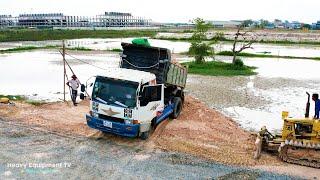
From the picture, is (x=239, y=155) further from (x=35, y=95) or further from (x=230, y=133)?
(x=35, y=95)

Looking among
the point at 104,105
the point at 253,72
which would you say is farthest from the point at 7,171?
the point at 253,72

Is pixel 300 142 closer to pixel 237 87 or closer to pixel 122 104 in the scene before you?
pixel 122 104

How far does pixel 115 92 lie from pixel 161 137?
7.99 ft

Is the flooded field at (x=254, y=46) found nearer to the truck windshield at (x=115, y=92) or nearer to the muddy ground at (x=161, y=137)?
the muddy ground at (x=161, y=137)

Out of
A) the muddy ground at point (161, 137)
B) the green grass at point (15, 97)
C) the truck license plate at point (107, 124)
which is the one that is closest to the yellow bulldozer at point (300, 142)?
the muddy ground at point (161, 137)

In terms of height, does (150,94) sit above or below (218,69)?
above

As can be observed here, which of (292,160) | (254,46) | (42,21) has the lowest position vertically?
(292,160)

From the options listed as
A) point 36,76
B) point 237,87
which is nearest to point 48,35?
point 36,76

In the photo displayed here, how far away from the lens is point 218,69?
36.7 meters

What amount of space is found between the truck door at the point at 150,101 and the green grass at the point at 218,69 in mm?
19396

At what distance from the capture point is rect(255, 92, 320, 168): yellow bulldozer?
40.5ft

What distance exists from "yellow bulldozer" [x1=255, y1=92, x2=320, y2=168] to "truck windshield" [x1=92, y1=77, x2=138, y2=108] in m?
4.37

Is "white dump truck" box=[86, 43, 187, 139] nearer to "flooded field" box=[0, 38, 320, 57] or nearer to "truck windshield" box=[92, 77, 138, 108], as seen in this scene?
"truck windshield" box=[92, 77, 138, 108]

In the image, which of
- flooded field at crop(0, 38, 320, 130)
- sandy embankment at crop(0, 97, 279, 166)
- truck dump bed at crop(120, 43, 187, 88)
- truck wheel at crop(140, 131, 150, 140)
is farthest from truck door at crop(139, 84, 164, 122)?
flooded field at crop(0, 38, 320, 130)
